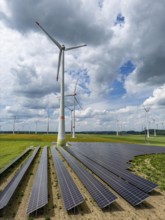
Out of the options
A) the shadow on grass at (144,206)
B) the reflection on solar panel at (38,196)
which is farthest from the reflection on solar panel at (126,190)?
the reflection on solar panel at (38,196)

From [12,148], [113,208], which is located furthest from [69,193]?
[12,148]

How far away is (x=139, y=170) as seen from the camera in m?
20.1

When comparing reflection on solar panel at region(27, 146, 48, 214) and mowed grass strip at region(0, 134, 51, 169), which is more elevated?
mowed grass strip at region(0, 134, 51, 169)

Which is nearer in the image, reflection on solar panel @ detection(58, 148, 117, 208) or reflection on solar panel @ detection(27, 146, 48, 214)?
reflection on solar panel @ detection(27, 146, 48, 214)

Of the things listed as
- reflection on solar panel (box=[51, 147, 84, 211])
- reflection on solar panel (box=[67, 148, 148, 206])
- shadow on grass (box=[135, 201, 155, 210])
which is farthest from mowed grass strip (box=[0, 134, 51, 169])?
shadow on grass (box=[135, 201, 155, 210])

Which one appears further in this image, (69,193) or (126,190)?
(126,190)

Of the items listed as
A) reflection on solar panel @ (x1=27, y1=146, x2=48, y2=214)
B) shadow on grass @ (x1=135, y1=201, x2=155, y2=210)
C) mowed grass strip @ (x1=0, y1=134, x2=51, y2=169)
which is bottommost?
shadow on grass @ (x1=135, y1=201, x2=155, y2=210)

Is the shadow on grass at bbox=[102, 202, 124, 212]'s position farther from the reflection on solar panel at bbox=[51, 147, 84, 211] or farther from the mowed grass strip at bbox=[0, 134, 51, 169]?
the mowed grass strip at bbox=[0, 134, 51, 169]

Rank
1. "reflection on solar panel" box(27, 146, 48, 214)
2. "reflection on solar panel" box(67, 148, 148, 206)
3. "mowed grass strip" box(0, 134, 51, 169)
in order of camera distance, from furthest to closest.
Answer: "mowed grass strip" box(0, 134, 51, 169), "reflection on solar panel" box(67, 148, 148, 206), "reflection on solar panel" box(27, 146, 48, 214)

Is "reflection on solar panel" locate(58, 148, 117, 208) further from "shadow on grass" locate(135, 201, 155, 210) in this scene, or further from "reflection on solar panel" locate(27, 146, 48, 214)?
"reflection on solar panel" locate(27, 146, 48, 214)

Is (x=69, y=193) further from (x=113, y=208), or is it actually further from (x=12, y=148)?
(x=12, y=148)

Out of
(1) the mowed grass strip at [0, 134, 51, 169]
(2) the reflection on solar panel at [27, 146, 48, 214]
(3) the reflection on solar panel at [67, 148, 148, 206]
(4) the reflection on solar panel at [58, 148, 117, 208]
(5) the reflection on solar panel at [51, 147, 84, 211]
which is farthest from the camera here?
(1) the mowed grass strip at [0, 134, 51, 169]

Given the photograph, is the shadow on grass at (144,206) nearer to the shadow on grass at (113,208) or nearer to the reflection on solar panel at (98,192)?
the shadow on grass at (113,208)

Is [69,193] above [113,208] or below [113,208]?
above
